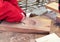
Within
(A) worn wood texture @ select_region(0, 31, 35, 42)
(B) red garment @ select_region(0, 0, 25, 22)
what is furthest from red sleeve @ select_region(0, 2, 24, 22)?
(A) worn wood texture @ select_region(0, 31, 35, 42)

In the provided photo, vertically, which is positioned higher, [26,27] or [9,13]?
[9,13]

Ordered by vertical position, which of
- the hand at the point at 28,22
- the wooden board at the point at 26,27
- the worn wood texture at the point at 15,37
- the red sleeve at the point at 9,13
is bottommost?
the worn wood texture at the point at 15,37

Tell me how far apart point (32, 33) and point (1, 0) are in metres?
0.33

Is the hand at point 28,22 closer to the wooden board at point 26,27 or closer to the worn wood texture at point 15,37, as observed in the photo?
the wooden board at point 26,27

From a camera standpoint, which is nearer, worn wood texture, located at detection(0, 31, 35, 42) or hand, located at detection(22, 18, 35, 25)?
worn wood texture, located at detection(0, 31, 35, 42)

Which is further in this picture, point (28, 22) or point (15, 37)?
point (28, 22)

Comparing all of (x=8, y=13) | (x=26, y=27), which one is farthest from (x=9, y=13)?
(x=26, y=27)

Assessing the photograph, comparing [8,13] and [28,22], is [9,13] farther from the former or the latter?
[28,22]

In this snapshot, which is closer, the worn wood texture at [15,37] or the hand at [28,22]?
the worn wood texture at [15,37]

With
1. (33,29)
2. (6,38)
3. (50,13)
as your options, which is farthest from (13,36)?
(50,13)

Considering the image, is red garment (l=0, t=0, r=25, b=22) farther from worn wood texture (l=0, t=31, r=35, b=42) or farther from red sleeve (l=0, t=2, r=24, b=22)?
worn wood texture (l=0, t=31, r=35, b=42)

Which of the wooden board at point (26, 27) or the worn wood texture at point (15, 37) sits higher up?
the wooden board at point (26, 27)

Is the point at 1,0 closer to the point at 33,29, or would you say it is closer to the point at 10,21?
the point at 10,21

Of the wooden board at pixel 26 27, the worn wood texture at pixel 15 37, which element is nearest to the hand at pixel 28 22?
the wooden board at pixel 26 27
